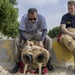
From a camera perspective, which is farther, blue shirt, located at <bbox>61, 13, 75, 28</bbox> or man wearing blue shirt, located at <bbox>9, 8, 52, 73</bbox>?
blue shirt, located at <bbox>61, 13, 75, 28</bbox>

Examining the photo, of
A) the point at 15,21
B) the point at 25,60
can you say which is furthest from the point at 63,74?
the point at 15,21

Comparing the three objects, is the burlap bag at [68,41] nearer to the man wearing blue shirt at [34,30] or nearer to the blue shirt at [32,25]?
the man wearing blue shirt at [34,30]

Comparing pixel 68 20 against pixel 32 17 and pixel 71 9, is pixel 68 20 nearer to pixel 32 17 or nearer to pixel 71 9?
pixel 71 9

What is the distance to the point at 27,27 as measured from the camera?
7035 millimetres

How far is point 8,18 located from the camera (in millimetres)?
27781

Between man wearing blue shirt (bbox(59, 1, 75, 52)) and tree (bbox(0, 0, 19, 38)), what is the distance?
19651 millimetres

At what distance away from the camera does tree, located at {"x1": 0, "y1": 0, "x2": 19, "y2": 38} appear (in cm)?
2678

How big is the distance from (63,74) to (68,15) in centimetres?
145

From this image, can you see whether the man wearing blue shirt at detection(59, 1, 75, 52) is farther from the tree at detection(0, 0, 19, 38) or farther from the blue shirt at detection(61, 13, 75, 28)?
the tree at detection(0, 0, 19, 38)

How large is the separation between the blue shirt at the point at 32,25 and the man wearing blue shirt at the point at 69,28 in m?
0.47

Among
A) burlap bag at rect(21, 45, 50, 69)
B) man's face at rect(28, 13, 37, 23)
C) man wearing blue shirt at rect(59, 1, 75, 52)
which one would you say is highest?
man's face at rect(28, 13, 37, 23)

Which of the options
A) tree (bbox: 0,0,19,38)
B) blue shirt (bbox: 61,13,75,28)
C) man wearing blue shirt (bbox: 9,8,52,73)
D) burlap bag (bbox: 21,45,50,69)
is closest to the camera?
burlap bag (bbox: 21,45,50,69)

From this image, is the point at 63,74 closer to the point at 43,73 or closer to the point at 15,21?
the point at 43,73

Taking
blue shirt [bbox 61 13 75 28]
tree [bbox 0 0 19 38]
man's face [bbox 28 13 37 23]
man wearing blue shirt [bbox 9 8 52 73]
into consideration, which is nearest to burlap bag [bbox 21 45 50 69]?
man wearing blue shirt [bbox 9 8 52 73]
